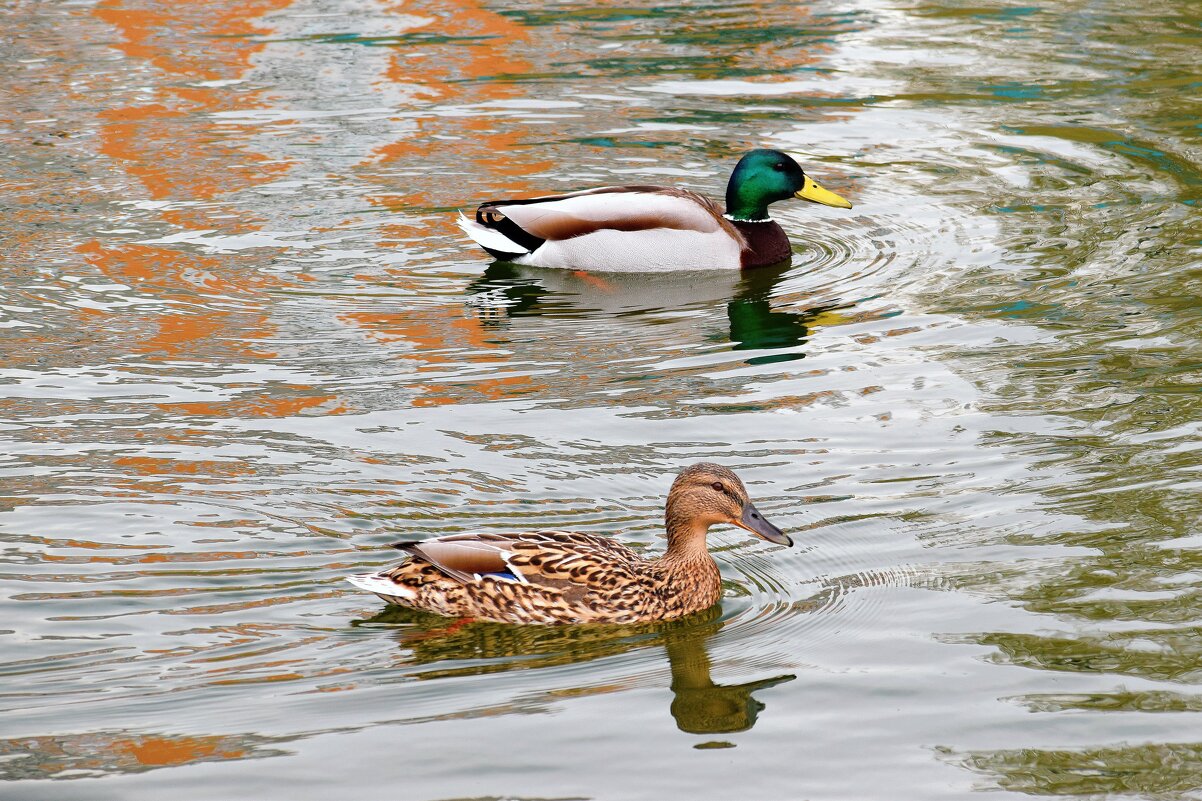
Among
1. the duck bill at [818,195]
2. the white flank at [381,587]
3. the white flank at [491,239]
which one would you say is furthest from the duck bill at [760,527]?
the duck bill at [818,195]

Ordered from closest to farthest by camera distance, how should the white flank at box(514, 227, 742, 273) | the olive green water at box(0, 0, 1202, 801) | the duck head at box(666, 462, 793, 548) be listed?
the olive green water at box(0, 0, 1202, 801) → the duck head at box(666, 462, 793, 548) → the white flank at box(514, 227, 742, 273)

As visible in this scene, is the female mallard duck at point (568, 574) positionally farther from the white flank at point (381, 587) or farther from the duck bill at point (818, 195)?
the duck bill at point (818, 195)

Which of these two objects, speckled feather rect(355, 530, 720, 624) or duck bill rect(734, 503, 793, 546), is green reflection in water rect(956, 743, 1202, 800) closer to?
duck bill rect(734, 503, 793, 546)

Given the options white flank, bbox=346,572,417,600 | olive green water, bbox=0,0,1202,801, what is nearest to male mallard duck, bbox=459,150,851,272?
olive green water, bbox=0,0,1202,801

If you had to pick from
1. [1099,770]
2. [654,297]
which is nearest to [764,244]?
[654,297]

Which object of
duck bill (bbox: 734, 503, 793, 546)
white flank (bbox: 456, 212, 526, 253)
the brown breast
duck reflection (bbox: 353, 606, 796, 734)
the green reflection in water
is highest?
white flank (bbox: 456, 212, 526, 253)

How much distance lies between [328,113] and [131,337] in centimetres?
628

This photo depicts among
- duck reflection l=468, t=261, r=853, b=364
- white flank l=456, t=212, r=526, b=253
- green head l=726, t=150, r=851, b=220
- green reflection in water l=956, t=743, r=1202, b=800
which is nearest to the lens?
green reflection in water l=956, t=743, r=1202, b=800

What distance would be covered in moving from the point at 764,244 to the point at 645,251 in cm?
82

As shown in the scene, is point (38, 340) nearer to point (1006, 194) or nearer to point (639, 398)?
point (639, 398)

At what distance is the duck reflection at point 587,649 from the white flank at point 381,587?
0.48 feet

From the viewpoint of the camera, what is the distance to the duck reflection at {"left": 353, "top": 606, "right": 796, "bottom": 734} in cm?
610

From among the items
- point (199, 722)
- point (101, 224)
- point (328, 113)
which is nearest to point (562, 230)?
point (101, 224)

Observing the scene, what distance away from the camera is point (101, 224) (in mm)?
12680
